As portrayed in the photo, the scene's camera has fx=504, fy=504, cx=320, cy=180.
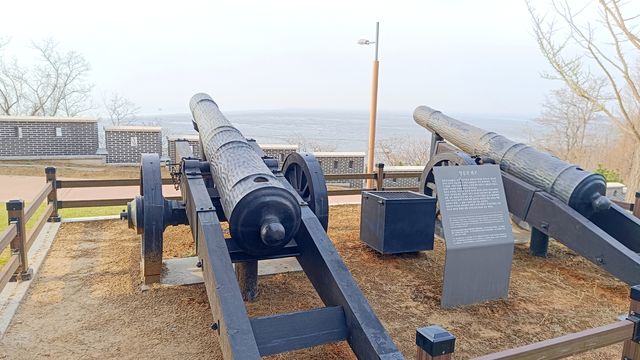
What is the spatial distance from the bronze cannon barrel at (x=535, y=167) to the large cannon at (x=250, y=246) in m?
2.54

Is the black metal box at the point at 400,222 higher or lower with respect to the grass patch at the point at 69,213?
higher

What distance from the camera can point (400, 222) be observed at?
5.55m

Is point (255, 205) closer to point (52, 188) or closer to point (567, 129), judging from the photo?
point (52, 188)

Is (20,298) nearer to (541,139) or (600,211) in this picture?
(600,211)

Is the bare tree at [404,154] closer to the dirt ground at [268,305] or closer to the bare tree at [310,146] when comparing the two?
the bare tree at [310,146]

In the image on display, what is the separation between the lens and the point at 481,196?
4.69 metres

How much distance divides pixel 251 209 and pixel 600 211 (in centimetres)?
399

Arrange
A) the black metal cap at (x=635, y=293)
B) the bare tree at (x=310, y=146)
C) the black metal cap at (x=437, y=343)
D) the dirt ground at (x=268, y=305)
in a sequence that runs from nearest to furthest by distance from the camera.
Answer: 1. the black metal cap at (x=437, y=343)
2. the black metal cap at (x=635, y=293)
3. the dirt ground at (x=268, y=305)
4. the bare tree at (x=310, y=146)

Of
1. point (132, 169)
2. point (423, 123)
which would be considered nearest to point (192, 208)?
point (423, 123)

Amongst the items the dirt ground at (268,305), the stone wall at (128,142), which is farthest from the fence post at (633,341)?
the stone wall at (128,142)

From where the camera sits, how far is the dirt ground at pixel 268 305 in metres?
3.59

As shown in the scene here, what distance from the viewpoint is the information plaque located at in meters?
4.42

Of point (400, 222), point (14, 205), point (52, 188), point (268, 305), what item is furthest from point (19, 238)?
point (400, 222)

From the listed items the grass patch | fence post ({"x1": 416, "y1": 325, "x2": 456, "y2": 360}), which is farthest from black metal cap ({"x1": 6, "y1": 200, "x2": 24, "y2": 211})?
fence post ({"x1": 416, "y1": 325, "x2": 456, "y2": 360})
